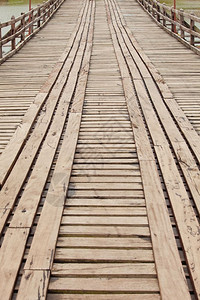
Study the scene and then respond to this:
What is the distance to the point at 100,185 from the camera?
3395mm

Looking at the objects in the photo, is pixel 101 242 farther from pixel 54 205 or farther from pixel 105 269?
pixel 54 205

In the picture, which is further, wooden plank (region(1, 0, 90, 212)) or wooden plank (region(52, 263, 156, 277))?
wooden plank (region(1, 0, 90, 212))

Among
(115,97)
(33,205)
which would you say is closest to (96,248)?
(33,205)

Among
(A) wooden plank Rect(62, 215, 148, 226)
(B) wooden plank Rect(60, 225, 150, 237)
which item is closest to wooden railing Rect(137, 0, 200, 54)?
(A) wooden plank Rect(62, 215, 148, 226)

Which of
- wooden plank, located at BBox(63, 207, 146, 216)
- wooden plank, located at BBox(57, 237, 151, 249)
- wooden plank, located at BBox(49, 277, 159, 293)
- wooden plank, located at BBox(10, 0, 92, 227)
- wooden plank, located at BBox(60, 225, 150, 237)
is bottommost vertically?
wooden plank, located at BBox(49, 277, 159, 293)

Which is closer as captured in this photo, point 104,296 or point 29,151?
point 104,296

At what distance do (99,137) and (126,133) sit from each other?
0.40m

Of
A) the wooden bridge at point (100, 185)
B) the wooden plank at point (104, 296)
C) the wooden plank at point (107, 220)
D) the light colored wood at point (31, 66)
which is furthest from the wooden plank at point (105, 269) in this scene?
the light colored wood at point (31, 66)

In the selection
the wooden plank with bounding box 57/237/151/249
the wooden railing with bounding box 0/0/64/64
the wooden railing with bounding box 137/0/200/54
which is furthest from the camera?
the wooden railing with bounding box 137/0/200/54

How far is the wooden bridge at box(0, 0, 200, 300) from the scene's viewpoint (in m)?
2.36

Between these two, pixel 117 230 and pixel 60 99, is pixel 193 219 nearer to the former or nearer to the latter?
pixel 117 230

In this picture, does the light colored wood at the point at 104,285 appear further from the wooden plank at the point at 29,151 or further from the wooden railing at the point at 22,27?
the wooden railing at the point at 22,27

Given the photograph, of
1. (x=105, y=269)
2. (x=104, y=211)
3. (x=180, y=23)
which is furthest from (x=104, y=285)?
(x=180, y=23)

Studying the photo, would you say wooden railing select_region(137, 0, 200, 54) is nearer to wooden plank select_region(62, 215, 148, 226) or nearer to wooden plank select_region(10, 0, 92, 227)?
wooden plank select_region(10, 0, 92, 227)
